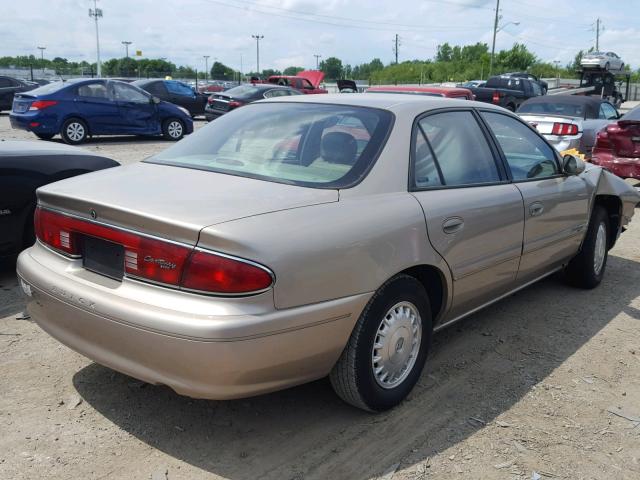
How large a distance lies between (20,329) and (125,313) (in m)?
1.92

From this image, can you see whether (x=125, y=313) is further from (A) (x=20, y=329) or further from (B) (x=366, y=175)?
(A) (x=20, y=329)

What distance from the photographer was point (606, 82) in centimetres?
3027

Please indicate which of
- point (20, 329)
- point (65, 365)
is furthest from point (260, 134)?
point (20, 329)

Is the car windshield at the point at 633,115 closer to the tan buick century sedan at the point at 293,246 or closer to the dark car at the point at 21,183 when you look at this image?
the tan buick century sedan at the point at 293,246

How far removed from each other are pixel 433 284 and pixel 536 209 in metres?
1.15

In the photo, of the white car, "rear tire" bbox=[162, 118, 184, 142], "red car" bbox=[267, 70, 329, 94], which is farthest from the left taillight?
the white car

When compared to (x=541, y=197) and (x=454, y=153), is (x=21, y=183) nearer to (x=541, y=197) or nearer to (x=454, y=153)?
(x=454, y=153)

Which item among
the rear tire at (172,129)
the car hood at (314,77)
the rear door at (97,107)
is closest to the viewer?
the rear door at (97,107)

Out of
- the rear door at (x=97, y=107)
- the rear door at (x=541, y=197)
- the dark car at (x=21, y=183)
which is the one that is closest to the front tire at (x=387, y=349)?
the rear door at (x=541, y=197)

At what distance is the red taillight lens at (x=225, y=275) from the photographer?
8.00 feet

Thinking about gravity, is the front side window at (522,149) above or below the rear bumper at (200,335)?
above

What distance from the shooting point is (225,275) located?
2443 millimetres

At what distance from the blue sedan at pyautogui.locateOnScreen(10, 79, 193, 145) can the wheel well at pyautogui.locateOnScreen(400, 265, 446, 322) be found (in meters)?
12.2

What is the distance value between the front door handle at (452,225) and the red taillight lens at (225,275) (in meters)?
1.21
